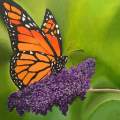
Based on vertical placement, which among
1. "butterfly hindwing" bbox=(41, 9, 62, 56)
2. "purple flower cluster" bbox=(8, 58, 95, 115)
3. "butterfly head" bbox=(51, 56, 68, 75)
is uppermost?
"butterfly hindwing" bbox=(41, 9, 62, 56)

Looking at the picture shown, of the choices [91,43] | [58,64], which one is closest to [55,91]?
[58,64]

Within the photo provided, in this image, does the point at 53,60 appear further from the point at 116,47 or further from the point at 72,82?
the point at 116,47

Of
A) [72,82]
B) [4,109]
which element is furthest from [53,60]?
[4,109]

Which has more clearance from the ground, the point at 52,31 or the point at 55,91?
the point at 52,31

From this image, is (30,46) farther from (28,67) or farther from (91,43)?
(91,43)

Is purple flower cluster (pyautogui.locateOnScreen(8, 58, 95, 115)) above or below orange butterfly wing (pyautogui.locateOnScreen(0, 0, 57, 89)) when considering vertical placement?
below
